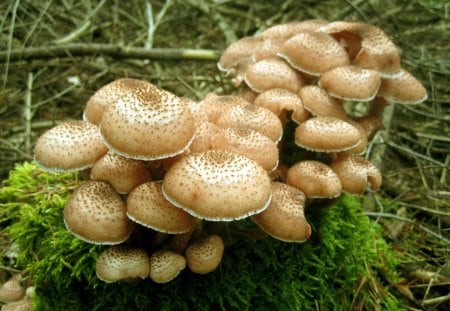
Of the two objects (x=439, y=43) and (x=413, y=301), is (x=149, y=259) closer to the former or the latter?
(x=413, y=301)

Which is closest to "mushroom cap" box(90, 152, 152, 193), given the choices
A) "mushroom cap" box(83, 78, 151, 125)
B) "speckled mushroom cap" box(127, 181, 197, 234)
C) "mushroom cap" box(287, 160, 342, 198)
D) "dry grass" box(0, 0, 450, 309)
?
"speckled mushroom cap" box(127, 181, 197, 234)

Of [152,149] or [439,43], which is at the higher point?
[152,149]

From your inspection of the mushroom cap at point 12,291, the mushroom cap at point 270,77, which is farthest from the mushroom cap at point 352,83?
the mushroom cap at point 12,291

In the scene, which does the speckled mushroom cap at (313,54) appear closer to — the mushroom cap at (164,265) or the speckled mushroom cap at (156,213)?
the speckled mushroom cap at (156,213)

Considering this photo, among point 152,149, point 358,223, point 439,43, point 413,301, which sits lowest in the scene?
point 413,301

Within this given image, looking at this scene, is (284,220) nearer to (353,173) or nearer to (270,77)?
(353,173)

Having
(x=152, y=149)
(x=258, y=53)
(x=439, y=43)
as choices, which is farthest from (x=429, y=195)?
(x=439, y=43)
